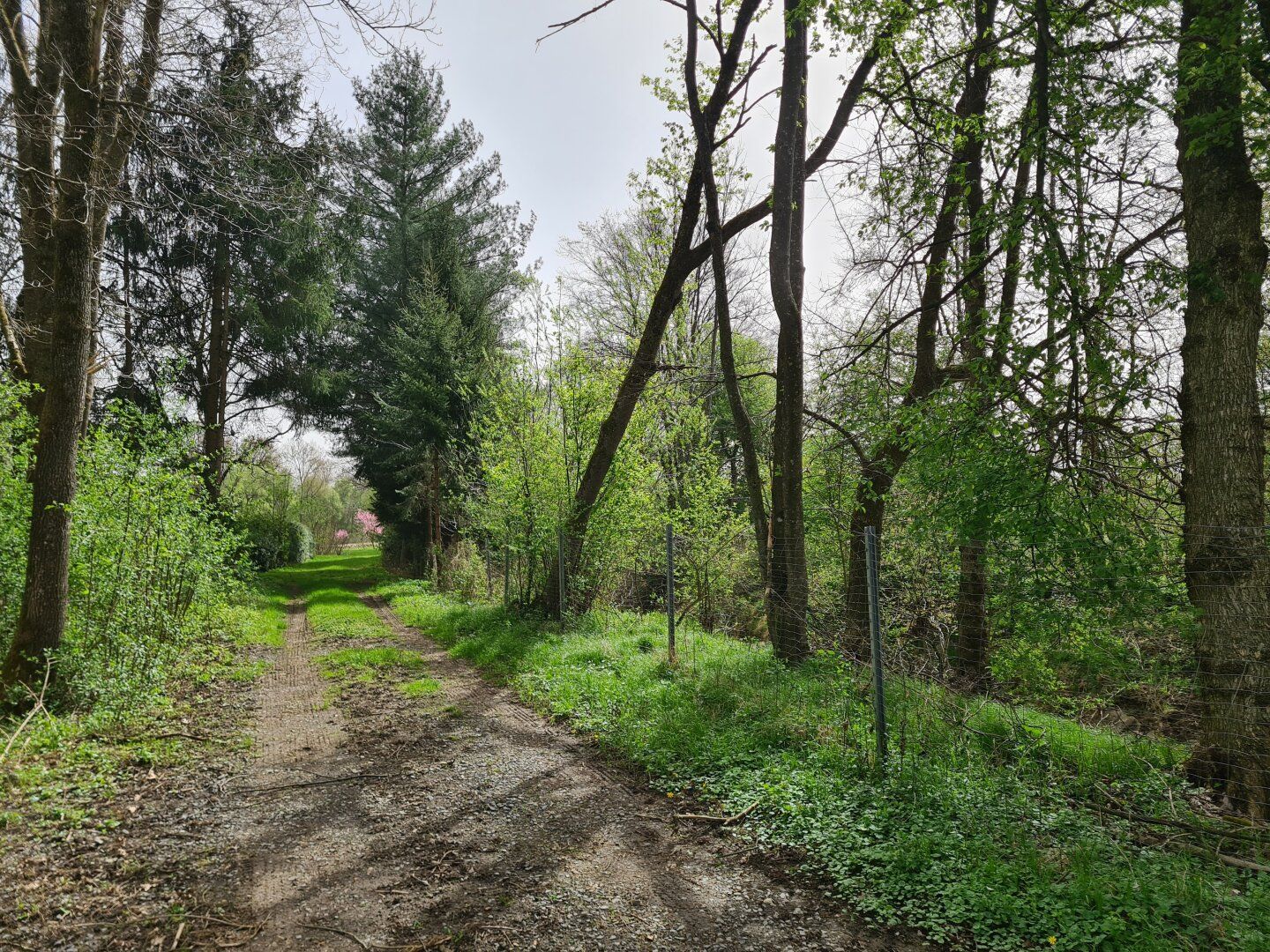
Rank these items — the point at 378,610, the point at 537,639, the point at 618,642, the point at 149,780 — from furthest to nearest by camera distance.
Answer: the point at 378,610, the point at 537,639, the point at 618,642, the point at 149,780

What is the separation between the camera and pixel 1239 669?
400 centimetres

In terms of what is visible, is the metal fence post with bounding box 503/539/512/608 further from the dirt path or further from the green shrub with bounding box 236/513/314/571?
the green shrub with bounding box 236/513/314/571

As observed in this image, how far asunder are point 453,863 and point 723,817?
5.74 ft

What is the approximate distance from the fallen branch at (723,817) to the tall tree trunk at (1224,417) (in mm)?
2841

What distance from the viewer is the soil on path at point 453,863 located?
3.17m

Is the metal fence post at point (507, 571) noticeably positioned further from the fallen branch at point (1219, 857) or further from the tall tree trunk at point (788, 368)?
the fallen branch at point (1219, 857)

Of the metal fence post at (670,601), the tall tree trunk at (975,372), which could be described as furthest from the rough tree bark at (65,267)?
the tall tree trunk at (975,372)

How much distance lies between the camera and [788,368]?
780cm

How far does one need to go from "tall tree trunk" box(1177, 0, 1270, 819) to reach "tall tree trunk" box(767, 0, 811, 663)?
372cm

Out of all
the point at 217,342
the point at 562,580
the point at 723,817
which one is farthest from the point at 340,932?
the point at 217,342

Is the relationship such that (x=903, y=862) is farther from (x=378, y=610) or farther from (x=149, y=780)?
(x=378, y=610)

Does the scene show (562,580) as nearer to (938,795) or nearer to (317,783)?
(317,783)

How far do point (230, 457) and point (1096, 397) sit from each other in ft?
64.4

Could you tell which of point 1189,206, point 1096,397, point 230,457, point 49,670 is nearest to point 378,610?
point 230,457
